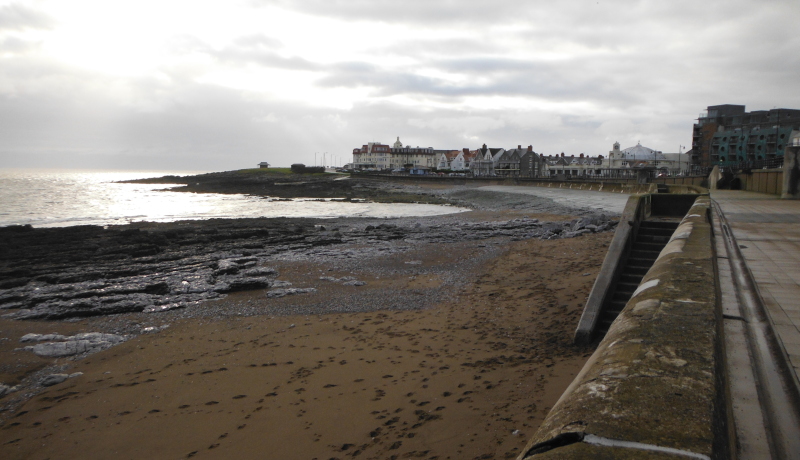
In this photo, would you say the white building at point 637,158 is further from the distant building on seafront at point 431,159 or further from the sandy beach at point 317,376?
the sandy beach at point 317,376

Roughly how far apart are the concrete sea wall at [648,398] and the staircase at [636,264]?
6.10 metres

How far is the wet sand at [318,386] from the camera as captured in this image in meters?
5.71

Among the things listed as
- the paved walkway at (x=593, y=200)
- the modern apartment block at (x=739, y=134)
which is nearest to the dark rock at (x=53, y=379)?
the paved walkway at (x=593, y=200)

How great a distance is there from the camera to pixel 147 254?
1934 centimetres

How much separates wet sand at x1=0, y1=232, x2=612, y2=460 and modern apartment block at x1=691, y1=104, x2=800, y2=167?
7974cm

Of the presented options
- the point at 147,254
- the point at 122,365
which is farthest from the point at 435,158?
the point at 122,365

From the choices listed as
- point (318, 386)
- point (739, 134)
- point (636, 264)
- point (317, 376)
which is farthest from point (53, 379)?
point (739, 134)

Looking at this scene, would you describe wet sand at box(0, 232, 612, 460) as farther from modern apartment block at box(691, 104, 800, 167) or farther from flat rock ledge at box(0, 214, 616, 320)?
modern apartment block at box(691, 104, 800, 167)

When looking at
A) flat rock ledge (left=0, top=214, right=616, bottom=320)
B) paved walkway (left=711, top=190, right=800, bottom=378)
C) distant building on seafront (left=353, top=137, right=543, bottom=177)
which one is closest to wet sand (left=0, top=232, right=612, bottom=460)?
flat rock ledge (left=0, top=214, right=616, bottom=320)

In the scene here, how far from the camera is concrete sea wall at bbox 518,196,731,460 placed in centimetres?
168

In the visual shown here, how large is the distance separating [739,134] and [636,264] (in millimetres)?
95679

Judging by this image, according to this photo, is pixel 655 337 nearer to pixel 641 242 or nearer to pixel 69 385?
pixel 69 385

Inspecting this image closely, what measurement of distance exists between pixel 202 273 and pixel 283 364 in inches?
348

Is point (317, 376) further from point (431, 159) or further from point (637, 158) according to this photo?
point (431, 159)
